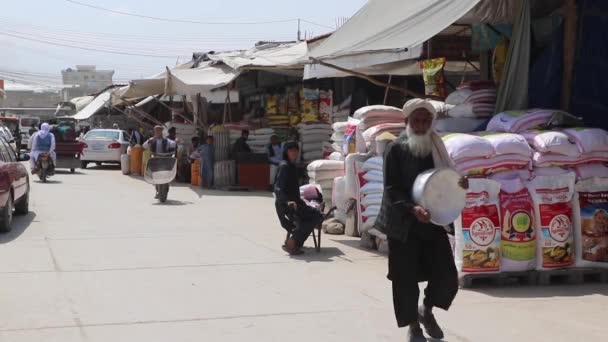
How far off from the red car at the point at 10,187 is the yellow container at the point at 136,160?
1202cm

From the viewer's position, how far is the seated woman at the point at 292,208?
10414mm

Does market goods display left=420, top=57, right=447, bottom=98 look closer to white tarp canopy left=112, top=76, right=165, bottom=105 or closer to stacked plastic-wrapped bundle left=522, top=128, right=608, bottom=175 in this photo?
stacked plastic-wrapped bundle left=522, top=128, right=608, bottom=175

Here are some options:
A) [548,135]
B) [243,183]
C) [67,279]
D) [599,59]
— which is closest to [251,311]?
[67,279]

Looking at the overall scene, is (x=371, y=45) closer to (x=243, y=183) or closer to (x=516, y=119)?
(x=516, y=119)

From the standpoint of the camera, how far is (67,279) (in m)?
8.63

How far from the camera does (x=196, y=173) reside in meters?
21.8

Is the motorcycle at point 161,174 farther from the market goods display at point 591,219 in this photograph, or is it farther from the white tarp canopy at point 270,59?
the market goods display at point 591,219

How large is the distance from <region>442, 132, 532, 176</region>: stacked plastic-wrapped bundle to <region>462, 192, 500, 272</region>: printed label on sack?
0.26 meters

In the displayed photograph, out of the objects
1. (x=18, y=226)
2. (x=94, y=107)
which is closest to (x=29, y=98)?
(x=94, y=107)

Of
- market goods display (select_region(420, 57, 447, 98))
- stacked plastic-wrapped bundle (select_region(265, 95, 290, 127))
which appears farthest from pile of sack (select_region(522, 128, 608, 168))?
stacked plastic-wrapped bundle (select_region(265, 95, 290, 127))

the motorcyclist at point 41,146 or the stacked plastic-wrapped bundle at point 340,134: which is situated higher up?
the stacked plastic-wrapped bundle at point 340,134

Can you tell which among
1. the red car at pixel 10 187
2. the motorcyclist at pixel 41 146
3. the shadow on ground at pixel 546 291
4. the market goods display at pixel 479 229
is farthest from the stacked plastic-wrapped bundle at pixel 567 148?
the motorcyclist at pixel 41 146

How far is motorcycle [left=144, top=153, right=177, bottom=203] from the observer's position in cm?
1709

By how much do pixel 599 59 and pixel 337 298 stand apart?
3.98 m
